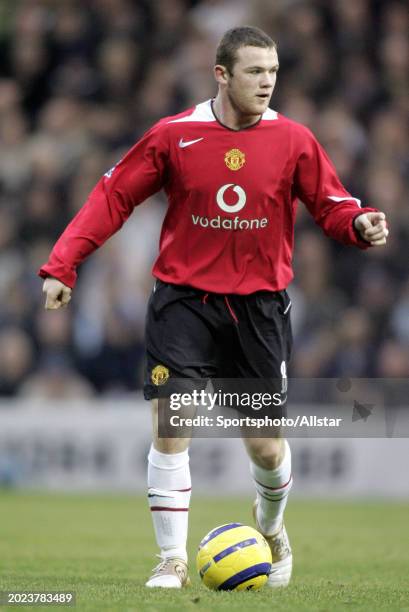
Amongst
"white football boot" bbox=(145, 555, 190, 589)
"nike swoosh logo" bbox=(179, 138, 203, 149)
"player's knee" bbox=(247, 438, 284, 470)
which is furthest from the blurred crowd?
"white football boot" bbox=(145, 555, 190, 589)

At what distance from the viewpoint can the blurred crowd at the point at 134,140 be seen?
13.1 metres

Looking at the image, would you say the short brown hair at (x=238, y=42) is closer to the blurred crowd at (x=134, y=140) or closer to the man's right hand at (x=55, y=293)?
the man's right hand at (x=55, y=293)

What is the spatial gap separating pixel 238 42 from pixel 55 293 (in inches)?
54.5

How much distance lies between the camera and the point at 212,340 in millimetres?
6234

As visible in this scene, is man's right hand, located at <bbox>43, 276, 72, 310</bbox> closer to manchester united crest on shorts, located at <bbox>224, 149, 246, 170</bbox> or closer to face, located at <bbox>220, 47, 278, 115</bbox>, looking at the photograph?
manchester united crest on shorts, located at <bbox>224, 149, 246, 170</bbox>

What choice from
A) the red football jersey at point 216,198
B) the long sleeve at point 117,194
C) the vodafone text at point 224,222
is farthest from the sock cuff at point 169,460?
the vodafone text at point 224,222

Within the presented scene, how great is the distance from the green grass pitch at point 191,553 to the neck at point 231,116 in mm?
2069

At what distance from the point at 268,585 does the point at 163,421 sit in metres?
1.00

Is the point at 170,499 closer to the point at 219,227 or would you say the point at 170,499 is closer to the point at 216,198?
the point at 219,227

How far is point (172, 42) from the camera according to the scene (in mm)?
15945

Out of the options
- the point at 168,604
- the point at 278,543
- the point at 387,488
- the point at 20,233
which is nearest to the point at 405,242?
the point at 387,488

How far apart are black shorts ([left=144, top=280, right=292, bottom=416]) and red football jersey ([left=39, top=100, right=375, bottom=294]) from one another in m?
0.07

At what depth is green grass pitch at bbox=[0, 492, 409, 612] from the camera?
5.46 meters

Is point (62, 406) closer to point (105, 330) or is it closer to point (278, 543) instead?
point (105, 330)
